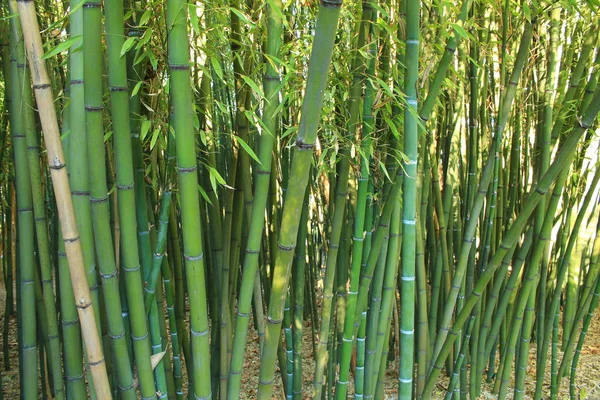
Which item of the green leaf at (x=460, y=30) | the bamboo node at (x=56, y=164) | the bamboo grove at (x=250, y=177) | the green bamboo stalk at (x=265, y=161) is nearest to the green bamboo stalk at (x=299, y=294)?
the bamboo grove at (x=250, y=177)

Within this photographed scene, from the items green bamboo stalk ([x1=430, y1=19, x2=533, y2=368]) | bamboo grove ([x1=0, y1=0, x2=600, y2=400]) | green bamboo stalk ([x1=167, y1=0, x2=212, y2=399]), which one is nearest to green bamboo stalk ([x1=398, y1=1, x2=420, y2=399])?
bamboo grove ([x1=0, y1=0, x2=600, y2=400])

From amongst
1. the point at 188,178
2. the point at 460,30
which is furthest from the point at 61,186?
the point at 460,30

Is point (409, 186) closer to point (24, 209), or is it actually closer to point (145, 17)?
point (145, 17)

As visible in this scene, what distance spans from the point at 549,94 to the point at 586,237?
2.93 feet

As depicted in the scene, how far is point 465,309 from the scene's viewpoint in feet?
5.79

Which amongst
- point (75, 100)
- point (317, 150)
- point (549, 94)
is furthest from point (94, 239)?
point (549, 94)

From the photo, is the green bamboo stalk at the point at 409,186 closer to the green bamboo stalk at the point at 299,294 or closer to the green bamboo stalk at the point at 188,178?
the green bamboo stalk at the point at 299,294

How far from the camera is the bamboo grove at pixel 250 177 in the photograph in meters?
1.03

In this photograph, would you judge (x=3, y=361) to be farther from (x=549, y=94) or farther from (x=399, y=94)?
(x=549, y=94)

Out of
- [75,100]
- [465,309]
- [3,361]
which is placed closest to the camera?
[75,100]

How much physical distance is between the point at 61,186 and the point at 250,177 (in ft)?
2.06

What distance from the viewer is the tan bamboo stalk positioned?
2.99 ft

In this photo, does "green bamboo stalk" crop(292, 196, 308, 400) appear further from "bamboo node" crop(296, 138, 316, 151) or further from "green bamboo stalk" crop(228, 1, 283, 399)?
"bamboo node" crop(296, 138, 316, 151)

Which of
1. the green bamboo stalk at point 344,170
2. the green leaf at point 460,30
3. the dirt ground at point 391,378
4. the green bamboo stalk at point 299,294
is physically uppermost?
the green leaf at point 460,30
